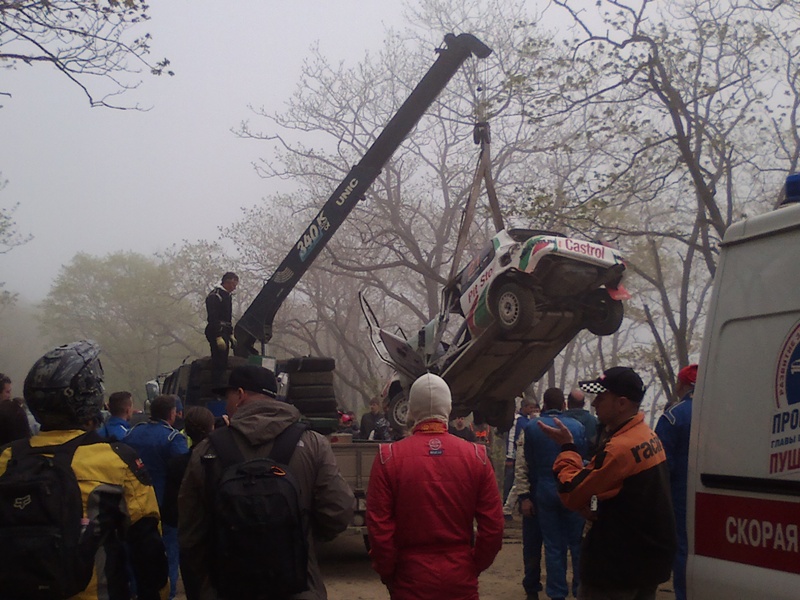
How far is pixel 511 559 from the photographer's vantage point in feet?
36.7

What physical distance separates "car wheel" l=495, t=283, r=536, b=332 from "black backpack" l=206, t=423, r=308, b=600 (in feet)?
23.0

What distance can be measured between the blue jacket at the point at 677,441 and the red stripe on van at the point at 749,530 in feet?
9.54

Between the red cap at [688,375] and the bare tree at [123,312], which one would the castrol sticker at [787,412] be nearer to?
the red cap at [688,375]

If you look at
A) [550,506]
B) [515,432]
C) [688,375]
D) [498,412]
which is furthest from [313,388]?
[688,375]

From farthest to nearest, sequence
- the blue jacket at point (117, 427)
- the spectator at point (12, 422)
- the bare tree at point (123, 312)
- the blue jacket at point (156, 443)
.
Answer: the bare tree at point (123, 312) < the blue jacket at point (117, 427) < the blue jacket at point (156, 443) < the spectator at point (12, 422)

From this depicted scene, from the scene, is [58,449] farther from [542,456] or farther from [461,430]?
[461,430]

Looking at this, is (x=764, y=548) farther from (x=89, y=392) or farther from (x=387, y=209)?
(x=387, y=209)

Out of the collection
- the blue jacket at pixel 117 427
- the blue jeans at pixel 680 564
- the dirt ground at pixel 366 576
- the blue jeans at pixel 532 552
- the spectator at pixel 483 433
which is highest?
the blue jacket at pixel 117 427

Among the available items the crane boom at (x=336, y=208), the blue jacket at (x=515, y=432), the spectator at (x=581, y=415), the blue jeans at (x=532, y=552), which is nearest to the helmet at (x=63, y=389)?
the blue jeans at (x=532, y=552)

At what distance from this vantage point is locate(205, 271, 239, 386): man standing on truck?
469 inches

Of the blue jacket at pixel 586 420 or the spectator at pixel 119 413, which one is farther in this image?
the blue jacket at pixel 586 420

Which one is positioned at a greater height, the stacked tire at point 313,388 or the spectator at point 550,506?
the stacked tire at point 313,388

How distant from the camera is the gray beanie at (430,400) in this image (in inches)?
166

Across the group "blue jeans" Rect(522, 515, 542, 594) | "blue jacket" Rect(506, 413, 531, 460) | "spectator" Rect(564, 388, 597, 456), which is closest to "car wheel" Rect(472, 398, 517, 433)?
"blue jacket" Rect(506, 413, 531, 460)
